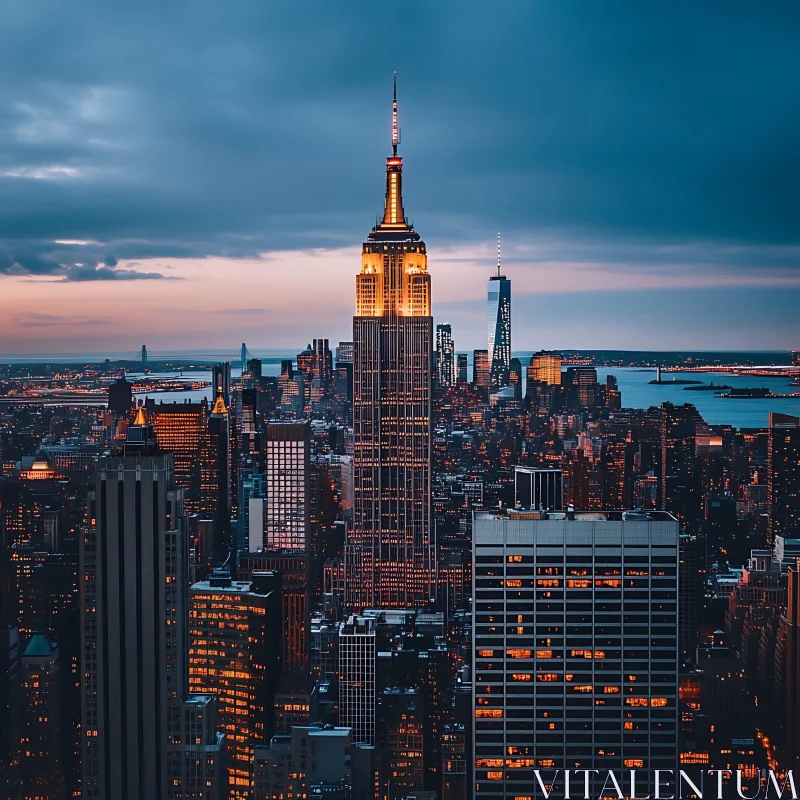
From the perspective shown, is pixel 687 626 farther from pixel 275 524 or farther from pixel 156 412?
pixel 275 524

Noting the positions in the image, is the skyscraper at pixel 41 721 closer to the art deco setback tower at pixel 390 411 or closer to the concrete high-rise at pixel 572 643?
the concrete high-rise at pixel 572 643

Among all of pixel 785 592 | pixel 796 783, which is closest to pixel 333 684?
pixel 785 592

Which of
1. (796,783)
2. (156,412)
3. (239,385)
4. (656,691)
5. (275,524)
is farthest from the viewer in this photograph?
(275,524)

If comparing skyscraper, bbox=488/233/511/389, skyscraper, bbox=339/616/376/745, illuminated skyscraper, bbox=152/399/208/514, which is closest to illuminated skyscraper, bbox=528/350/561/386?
skyscraper, bbox=488/233/511/389

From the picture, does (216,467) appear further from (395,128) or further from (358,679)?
(395,128)

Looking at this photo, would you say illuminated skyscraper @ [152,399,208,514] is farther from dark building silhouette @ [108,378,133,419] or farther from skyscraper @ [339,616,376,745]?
skyscraper @ [339,616,376,745]

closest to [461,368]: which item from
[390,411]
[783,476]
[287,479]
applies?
[287,479]
